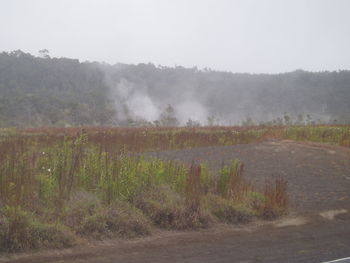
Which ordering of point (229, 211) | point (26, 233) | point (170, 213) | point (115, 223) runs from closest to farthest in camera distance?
point (26, 233)
point (115, 223)
point (170, 213)
point (229, 211)

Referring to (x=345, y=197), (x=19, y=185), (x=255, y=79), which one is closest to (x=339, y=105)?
(x=255, y=79)

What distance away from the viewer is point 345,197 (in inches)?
369

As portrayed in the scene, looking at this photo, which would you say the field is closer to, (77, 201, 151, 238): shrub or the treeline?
(77, 201, 151, 238): shrub

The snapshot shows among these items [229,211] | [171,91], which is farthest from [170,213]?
[171,91]

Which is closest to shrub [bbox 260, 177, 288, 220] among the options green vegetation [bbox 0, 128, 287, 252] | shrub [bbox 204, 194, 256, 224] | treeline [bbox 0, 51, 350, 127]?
green vegetation [bbox 0, 128, 287, 252]

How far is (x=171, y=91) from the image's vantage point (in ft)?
293

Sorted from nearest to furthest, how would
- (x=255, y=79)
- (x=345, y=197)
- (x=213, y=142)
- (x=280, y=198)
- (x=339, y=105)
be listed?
(x=280, y=198) < (x=345, y=197) < (x=213, y=142) < (x=339, y=105) < (x=255, y=79)

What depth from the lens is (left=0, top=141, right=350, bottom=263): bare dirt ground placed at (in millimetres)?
5508

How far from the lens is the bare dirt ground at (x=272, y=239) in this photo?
5508mm

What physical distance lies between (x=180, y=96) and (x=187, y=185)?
3189 inches

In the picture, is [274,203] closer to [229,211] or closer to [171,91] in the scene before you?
[229,211]

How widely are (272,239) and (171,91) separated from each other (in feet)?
274

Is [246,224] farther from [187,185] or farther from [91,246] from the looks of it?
[91,246]

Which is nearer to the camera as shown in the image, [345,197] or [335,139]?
[345,197]
